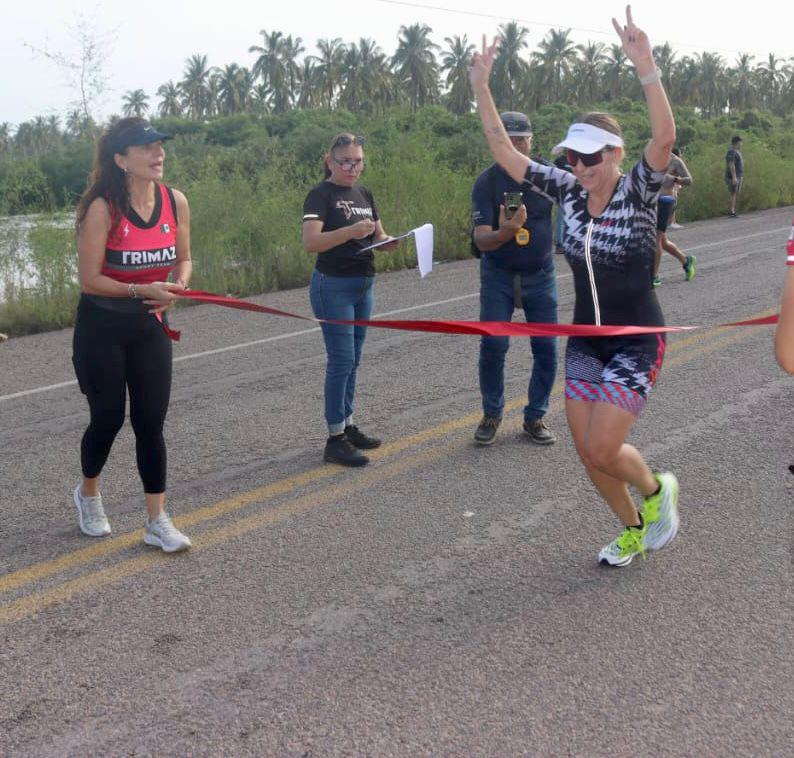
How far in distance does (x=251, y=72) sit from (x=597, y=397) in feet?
345

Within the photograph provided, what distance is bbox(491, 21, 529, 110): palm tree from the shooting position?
3214 inches

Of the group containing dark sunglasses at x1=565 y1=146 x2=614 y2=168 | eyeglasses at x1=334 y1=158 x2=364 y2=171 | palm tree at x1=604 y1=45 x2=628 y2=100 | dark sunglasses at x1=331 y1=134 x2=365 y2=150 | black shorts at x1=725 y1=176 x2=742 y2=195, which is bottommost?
black shorts at x1=725 y1=176 x2=742 y2=195

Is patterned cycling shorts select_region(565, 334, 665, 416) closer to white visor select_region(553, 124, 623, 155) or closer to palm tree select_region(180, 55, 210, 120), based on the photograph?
white visor select_region(553, 124, 623, 155)

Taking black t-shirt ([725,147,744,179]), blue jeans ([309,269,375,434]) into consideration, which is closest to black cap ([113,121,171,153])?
blue jeans ([309,269,375,434])

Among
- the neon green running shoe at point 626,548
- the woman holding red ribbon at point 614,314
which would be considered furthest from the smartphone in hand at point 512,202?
the neon green running shoe at point 626,548

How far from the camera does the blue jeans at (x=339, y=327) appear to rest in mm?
5578

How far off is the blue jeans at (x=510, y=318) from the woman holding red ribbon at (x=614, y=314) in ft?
5.08

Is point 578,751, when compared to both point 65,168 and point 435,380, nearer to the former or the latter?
point 435,380

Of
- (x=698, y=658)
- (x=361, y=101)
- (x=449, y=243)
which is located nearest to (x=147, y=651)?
(x=698, y=658)

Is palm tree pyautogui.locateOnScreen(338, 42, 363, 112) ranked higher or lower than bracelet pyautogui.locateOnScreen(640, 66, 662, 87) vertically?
higher

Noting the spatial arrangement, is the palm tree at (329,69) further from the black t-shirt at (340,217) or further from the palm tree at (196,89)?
the black t-shirt at (340,217)

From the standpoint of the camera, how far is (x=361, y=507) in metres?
4.94

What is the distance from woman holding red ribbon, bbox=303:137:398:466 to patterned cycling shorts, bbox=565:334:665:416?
177 cm

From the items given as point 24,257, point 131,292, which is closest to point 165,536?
point 131,292
